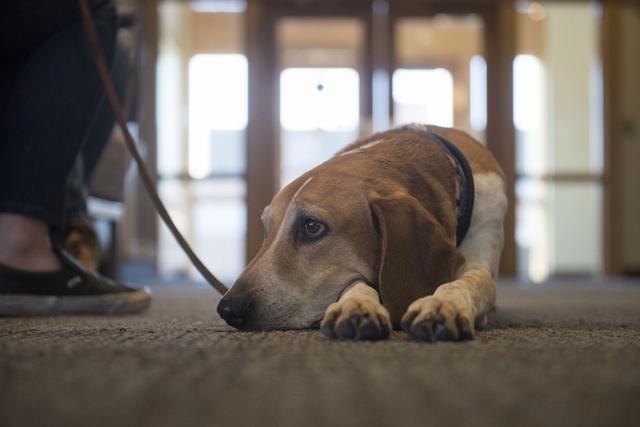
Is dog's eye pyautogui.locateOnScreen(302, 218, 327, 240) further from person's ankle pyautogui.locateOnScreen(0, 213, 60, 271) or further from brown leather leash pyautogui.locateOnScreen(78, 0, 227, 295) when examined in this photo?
person's ankle pyautogui.locateOnScreen(0, 213, 60, 271)

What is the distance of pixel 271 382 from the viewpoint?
0.85 metres

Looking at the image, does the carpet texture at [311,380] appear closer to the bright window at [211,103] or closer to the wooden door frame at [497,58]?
the wooden door frame at [497,58]

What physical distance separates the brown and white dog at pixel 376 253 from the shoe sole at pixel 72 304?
0.59 metres

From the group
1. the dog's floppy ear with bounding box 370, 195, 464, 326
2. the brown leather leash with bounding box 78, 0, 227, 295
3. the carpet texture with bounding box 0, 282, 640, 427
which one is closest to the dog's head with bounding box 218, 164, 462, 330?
the dog's floppy ear with bounding box 370, 195, 464, 326

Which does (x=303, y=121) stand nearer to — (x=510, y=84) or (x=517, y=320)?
(x=510, y=84)

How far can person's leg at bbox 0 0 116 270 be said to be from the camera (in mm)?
1901

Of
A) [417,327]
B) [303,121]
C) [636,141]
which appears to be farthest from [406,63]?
[417,327]

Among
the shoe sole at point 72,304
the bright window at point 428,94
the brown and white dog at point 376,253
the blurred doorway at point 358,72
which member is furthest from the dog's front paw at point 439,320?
the bright window at point 428,94

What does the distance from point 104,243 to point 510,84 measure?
15.9 ft

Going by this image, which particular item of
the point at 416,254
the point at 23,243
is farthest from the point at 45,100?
the point at 416,254

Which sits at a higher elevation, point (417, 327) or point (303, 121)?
point (303, 121)

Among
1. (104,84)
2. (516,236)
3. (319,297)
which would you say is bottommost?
(516,236)

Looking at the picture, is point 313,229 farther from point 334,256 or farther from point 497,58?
point 497,58

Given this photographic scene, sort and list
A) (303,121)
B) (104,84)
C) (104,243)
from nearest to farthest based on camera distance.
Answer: (104,84) < (104,243) < (303,121)
